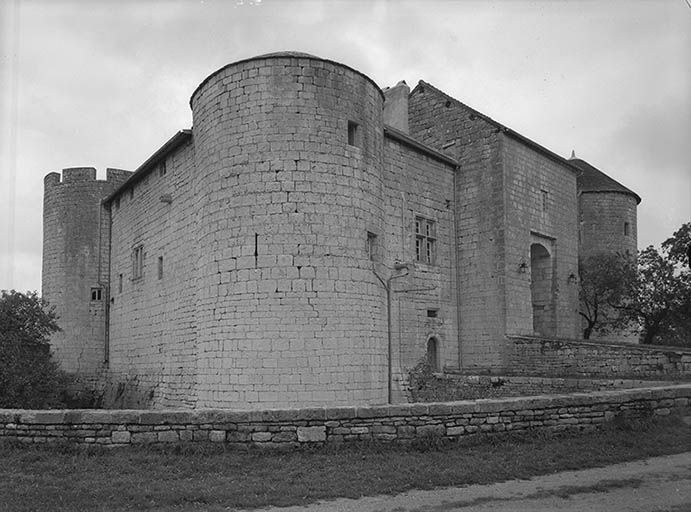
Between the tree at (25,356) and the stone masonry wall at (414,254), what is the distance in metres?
11.4

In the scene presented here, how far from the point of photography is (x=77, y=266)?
25.9 m

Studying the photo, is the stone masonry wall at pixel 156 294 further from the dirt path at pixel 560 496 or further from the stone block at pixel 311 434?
the dirt path at pixel 560 496

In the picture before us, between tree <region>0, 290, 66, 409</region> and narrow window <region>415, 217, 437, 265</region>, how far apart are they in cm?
1243

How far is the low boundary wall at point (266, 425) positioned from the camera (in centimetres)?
845

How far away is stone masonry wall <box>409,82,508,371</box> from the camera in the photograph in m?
19.6

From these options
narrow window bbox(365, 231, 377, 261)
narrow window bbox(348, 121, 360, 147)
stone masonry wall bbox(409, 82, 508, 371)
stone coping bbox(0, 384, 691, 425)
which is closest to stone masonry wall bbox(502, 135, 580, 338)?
stone masonry wall bbox(409, 82, 508, 371)

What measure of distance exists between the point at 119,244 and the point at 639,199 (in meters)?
23.1

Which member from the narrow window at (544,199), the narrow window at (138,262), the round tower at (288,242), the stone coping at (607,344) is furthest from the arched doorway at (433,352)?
the narrow window at (138,262)

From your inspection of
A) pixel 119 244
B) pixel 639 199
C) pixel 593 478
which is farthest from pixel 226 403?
pixel 639 199

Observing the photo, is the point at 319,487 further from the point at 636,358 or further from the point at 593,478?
the point at 636,358

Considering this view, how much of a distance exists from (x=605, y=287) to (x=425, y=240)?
975cm

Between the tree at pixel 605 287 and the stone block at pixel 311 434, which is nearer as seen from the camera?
the stone block at pixel 311 434

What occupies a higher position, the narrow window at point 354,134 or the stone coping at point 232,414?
the narrow window at point 354,134

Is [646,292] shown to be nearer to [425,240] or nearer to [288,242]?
[425,240]
